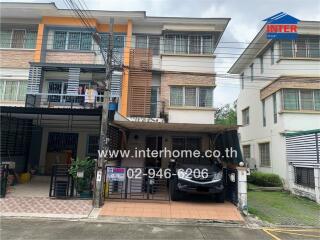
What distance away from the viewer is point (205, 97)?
1464 cm

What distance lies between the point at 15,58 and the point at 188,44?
9275 millimetres

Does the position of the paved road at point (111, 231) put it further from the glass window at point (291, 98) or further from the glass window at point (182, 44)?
the glass window at point (182, 44)

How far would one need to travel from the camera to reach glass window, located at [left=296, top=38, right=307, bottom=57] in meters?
15.0

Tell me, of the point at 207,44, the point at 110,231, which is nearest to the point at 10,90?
the point at 207,44

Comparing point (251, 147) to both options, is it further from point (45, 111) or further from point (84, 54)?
point (45, 111)

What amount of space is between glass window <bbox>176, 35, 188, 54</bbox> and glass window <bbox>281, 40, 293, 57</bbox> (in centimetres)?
512

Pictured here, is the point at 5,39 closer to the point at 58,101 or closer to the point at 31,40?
the point at 31,40

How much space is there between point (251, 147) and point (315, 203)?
8149 millimetres

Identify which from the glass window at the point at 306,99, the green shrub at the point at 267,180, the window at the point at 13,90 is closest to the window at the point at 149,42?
the window at the point at 13,90

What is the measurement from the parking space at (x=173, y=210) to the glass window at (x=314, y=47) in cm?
1010

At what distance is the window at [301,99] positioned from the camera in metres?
14.6

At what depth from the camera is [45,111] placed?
405 inches

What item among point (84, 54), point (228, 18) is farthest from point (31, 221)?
point (228, 18)

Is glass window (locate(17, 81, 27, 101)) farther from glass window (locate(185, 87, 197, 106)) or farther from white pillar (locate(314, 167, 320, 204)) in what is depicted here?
white pillar (locate(314, 167, 320, 204))
